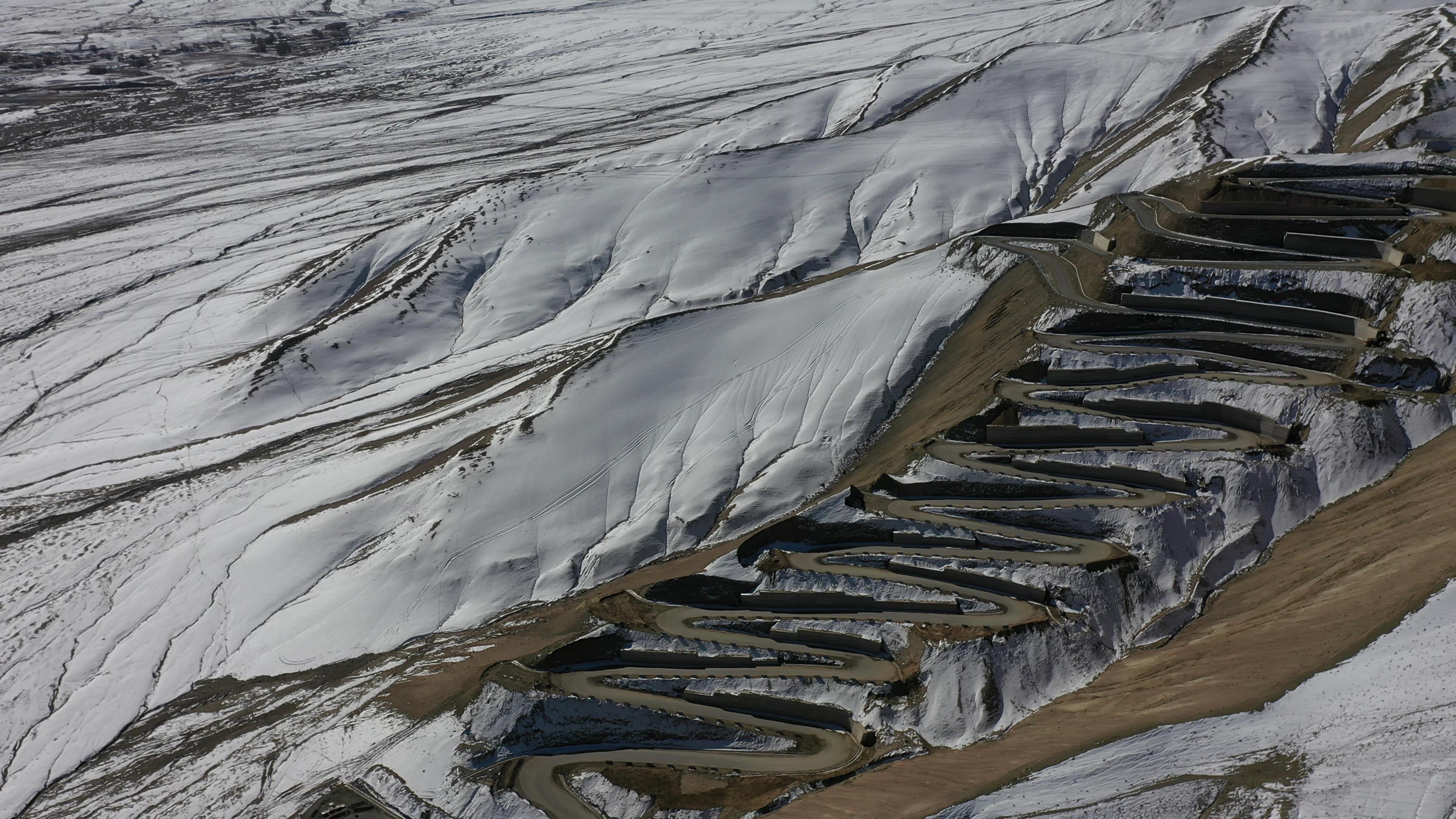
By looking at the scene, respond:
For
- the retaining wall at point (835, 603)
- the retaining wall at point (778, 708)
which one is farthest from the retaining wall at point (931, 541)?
the retaining wall at point (778, 708)

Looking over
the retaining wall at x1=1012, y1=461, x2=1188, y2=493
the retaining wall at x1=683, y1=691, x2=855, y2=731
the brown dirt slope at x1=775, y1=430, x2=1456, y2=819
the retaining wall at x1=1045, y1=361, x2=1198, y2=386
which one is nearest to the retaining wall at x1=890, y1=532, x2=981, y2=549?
the retaining wall at x1=1012, y1=461, x2=1188, y2=493

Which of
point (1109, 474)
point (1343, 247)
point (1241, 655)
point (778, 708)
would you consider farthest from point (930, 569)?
point (1343, 247)

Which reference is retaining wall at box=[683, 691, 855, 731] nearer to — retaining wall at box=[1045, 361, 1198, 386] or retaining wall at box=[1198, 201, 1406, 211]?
retaining wall at box=[1045, 361, 1198, 386]

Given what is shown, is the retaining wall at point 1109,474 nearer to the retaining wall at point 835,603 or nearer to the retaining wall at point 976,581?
the retaining wall at point 976,581

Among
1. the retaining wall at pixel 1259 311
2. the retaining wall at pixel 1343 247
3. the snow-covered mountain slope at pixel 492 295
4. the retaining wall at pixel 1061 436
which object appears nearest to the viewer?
the retaining wall at pixel 1061 436

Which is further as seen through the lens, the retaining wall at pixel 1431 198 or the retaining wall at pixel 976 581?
the retaining wall at pixel 1431 198

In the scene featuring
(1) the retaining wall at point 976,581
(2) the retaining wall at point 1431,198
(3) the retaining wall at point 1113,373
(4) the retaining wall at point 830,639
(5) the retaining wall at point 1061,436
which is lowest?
(4) the retaining wall at point 830,639

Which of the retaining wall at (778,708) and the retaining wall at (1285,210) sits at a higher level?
the retaining wall at (1285,210)
